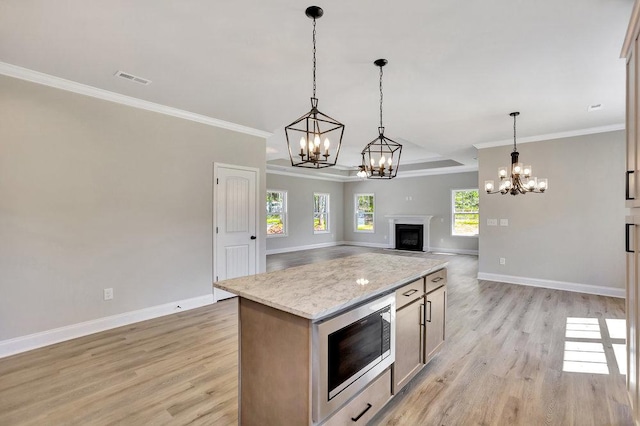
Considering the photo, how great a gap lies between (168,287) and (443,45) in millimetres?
4141

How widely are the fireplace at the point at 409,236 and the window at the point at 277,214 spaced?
154 inches

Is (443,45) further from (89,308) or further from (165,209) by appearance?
(89,308)

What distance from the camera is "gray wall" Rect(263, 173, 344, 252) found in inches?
388

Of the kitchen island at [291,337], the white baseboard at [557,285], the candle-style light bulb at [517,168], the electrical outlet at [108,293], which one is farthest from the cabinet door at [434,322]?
the white baseboard at [557,285]

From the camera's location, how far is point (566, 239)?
522 cm

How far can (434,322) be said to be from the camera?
2621mm

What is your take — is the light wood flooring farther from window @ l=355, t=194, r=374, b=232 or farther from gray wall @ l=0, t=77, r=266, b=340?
window @ l=355, t=194, r=374, b=232

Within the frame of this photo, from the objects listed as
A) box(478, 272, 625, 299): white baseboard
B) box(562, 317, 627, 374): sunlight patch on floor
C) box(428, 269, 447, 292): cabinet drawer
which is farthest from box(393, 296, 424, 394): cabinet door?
box(478, 272, 625, 299): white baseboard

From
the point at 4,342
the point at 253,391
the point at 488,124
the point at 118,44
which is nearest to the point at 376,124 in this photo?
the point at 488,124

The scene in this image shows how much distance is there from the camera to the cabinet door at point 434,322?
2504mm

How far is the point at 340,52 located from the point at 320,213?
8862mm

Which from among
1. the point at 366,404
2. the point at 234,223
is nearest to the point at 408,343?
the point at 366,404

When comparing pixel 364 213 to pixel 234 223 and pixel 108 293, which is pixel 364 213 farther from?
pixel 108 293

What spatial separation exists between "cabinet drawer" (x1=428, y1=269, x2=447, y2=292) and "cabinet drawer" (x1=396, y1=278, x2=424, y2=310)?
108 mm
